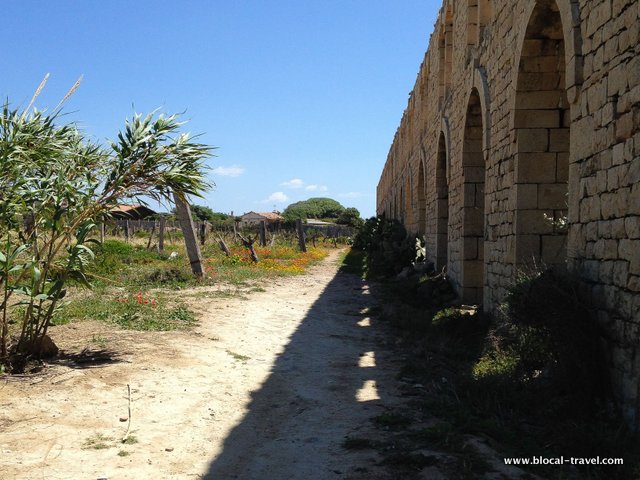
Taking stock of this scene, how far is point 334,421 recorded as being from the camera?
13.1 feet

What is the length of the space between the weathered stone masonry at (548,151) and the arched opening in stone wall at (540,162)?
0.01 meters

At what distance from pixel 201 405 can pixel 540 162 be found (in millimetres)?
4419

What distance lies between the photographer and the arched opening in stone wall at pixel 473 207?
8.68 m

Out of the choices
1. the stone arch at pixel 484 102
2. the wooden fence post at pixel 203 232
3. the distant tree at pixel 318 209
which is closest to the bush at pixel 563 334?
the stone arch at pixel 484 102

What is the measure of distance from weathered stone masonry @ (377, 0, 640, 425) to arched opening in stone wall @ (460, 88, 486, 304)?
17 mm

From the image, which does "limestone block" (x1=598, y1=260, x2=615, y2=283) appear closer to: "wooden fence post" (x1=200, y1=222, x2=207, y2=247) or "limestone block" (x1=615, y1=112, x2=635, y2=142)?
"limestone block" (x1=615, y1=112, x2=635, y2=142)

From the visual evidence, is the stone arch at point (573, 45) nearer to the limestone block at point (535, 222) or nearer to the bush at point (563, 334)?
the bush at point (563, 334)

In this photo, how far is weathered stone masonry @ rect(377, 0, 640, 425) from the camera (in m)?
3.52

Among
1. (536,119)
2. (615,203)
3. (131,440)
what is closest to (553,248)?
(536,119)

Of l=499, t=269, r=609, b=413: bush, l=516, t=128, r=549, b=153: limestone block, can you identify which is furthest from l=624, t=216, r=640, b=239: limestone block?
l=516, t=128, r=549, b=153: limestone block

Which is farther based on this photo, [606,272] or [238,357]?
[238,357]

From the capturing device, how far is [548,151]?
19.3 feet

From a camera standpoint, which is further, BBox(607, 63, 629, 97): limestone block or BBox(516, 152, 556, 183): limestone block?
BBox(516, 152, 556, 183): limestone block

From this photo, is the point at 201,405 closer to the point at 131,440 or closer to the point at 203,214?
the point at 131,440
